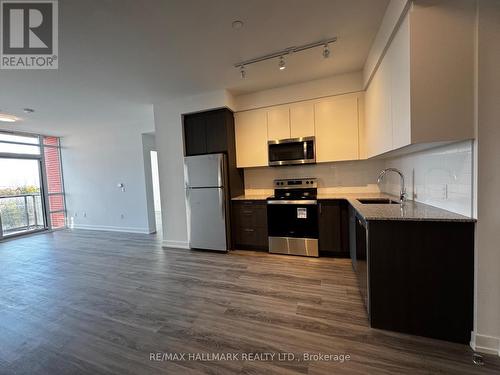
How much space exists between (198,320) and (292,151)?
2661 mm

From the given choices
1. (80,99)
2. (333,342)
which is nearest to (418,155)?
(333,342)

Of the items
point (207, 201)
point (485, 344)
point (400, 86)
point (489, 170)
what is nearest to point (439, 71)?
point (400, 86)

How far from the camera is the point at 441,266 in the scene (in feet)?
5.01

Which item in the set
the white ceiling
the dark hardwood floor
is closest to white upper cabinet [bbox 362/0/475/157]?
the white ceiling

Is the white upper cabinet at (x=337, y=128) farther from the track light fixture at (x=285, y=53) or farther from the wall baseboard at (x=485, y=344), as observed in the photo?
the wall baseboard at (x=485, y=344)

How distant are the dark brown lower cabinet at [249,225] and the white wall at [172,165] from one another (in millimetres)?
993

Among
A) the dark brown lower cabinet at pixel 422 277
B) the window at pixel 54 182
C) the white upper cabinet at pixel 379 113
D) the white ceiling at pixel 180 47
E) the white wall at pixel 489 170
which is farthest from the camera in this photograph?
the window at pixel 54 182

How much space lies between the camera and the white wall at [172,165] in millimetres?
3846

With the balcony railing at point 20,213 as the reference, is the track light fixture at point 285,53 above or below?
above

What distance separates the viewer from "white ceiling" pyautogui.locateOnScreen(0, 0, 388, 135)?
1796 millimetres

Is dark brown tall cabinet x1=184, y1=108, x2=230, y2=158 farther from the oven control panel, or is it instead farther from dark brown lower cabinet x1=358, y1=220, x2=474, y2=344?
dark brown lower cabinet x1=358, y1=220, x2=474, y2=344

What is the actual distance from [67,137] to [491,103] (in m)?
8.65

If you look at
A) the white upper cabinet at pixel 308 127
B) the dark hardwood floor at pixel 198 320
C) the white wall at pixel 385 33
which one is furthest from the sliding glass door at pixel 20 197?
the white wall at pixel 385 33

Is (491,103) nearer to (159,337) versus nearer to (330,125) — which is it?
(330,125)
